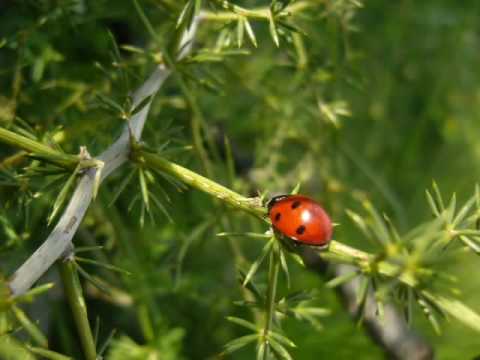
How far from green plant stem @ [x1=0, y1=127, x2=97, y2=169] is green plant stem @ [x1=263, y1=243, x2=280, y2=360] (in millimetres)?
166

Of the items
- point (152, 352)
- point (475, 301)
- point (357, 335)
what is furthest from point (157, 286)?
point (475, 301)

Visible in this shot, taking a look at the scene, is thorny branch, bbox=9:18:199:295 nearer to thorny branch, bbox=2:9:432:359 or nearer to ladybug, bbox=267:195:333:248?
thorny branch, bbox=2:9:432:359

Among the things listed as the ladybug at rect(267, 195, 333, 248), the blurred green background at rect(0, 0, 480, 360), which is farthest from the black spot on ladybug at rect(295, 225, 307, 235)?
the blurred green background at rect(0, 0, 480, 360)

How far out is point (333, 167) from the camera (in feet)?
4.29

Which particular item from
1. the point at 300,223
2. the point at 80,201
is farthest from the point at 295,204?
the point at 80,201

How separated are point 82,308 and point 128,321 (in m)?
0.63

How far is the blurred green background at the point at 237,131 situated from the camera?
835 mm

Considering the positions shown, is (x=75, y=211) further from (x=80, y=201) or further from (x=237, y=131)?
(x=237, y=131)

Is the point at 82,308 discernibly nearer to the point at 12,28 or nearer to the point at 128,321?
the point at 12,28

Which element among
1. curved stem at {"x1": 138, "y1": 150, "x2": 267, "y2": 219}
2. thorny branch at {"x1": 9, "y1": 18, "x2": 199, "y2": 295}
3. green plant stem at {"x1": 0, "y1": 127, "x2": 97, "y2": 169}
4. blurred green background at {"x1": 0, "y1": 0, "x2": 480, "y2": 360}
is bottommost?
blurred green background at {"x1": 0, "y1": 0, "x2": 480, "y2": 360}

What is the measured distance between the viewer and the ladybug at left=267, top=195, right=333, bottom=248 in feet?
1.94

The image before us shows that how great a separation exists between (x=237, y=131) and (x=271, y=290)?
68 centimetres

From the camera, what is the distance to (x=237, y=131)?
1232 millimetres

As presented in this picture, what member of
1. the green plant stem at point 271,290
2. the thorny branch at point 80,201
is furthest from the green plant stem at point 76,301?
the green plant stem at point 271,290
